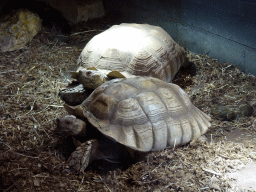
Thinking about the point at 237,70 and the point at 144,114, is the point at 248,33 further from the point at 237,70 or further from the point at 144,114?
the point at 144,114

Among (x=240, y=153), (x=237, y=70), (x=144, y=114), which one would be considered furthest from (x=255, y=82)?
(x=144, y=114)

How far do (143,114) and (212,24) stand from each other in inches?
126

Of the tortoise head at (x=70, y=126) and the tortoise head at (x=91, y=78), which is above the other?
the tortoise head at (x=91, y=78)

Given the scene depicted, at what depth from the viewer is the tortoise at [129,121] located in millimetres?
3312

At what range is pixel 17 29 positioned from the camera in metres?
6.72

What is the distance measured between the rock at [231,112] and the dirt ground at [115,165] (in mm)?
63

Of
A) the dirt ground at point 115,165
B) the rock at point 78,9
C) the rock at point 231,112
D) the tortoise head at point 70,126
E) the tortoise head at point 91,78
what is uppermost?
the rock at point 78,9

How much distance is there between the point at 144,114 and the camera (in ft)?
11.3

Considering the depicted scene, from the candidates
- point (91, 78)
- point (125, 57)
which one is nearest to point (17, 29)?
point (125, 57)

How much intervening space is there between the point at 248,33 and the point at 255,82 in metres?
0.84

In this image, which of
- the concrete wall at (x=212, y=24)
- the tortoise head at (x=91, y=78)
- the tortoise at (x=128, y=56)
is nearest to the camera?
the tortoise head at (x=91, y=78)

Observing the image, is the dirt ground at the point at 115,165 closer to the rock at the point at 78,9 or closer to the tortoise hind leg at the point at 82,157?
the tortoise hind leg at the point at 82,157

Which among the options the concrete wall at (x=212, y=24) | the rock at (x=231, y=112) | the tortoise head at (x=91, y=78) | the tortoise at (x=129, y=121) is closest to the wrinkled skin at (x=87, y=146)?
the tortoise at (x=129, y=121)

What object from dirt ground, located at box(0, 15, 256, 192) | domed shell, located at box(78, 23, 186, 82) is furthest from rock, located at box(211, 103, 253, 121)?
domed shell, located at box(78, 23, 186, 82)
